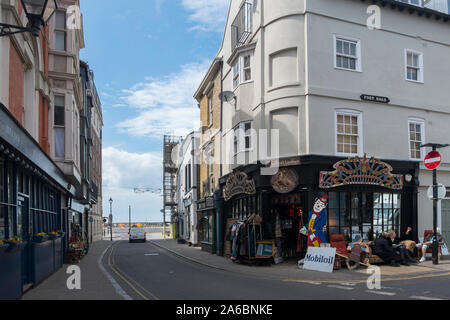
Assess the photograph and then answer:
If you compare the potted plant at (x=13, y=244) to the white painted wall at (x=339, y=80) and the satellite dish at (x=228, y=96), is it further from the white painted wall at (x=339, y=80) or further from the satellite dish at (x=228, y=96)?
the satellite dish at (x=228, y=96)

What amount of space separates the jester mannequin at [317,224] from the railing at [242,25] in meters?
8.65

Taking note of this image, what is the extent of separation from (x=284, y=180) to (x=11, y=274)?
1071 cm

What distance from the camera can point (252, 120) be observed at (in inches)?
782

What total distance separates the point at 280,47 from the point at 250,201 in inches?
265

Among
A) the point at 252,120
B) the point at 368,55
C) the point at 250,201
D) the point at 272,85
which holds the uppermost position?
the point at 368,55

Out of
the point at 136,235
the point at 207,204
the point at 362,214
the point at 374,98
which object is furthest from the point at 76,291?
the point at 136,235

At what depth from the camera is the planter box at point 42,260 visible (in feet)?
39.8

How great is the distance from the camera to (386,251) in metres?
15.9

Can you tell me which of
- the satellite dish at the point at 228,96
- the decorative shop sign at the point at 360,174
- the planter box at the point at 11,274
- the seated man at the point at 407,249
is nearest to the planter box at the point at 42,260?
the planter box at the point at 11,274

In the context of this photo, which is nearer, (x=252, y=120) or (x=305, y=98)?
(x=305, y=98)

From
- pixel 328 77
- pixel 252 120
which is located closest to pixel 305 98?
pixel 328 77

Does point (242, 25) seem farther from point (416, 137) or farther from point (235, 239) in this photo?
point (235, 239)

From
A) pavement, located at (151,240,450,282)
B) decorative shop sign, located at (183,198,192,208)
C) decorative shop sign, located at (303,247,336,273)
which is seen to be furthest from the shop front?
decorative shop sign, located at (303,247,336,273)

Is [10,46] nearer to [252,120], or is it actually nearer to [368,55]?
[252,120]
